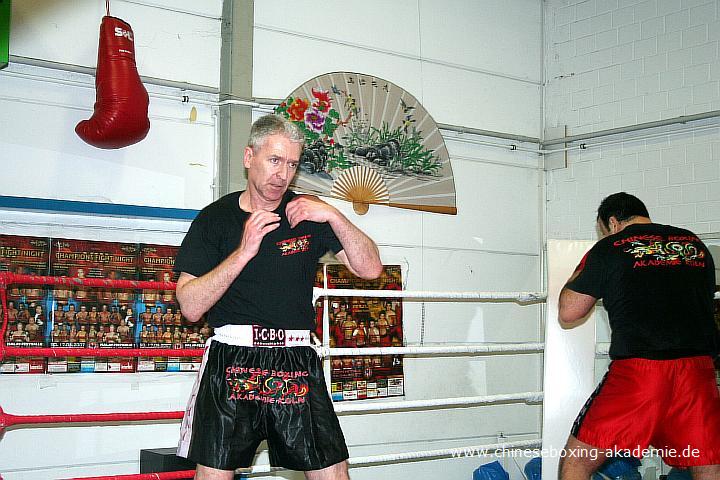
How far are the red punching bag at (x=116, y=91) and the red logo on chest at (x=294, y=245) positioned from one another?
61.6 inches

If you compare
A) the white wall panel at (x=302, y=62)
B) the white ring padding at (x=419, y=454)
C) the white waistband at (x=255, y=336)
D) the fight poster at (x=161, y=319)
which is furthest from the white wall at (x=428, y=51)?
the white waistband at (x=255, y=336)

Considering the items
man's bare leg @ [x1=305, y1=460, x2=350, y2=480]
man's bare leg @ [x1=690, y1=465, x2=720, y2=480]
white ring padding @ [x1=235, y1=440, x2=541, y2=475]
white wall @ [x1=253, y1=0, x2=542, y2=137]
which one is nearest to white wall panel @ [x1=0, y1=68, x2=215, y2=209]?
white wall @ [x1=253, y1=0, x2=542, y2=137]

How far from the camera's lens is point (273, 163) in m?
2.40

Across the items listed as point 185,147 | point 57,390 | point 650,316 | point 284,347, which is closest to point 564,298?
point 650,316

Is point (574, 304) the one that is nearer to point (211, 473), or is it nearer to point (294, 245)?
point (294, 245)

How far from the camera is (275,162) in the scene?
241cm

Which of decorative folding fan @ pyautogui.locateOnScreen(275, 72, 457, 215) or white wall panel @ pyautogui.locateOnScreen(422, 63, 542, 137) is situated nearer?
decorative folding fan @ pyautogui.locateOnScreen(275, 72, 457, 215)

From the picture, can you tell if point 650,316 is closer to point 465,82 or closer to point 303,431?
point 303,431

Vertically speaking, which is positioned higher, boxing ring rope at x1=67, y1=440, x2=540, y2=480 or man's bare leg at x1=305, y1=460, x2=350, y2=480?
man's bare leg at x1=305, y1=460, x2=350, y2=480

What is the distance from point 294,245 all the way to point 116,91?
1604 mm

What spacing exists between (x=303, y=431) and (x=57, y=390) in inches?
74.9

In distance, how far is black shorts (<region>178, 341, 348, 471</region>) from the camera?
7.67 feet

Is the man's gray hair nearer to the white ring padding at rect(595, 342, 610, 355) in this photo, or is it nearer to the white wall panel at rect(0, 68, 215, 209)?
the white wall panel at rect(0, 68, 215, 209)

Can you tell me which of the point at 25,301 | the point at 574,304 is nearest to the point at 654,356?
the point at 574,304
